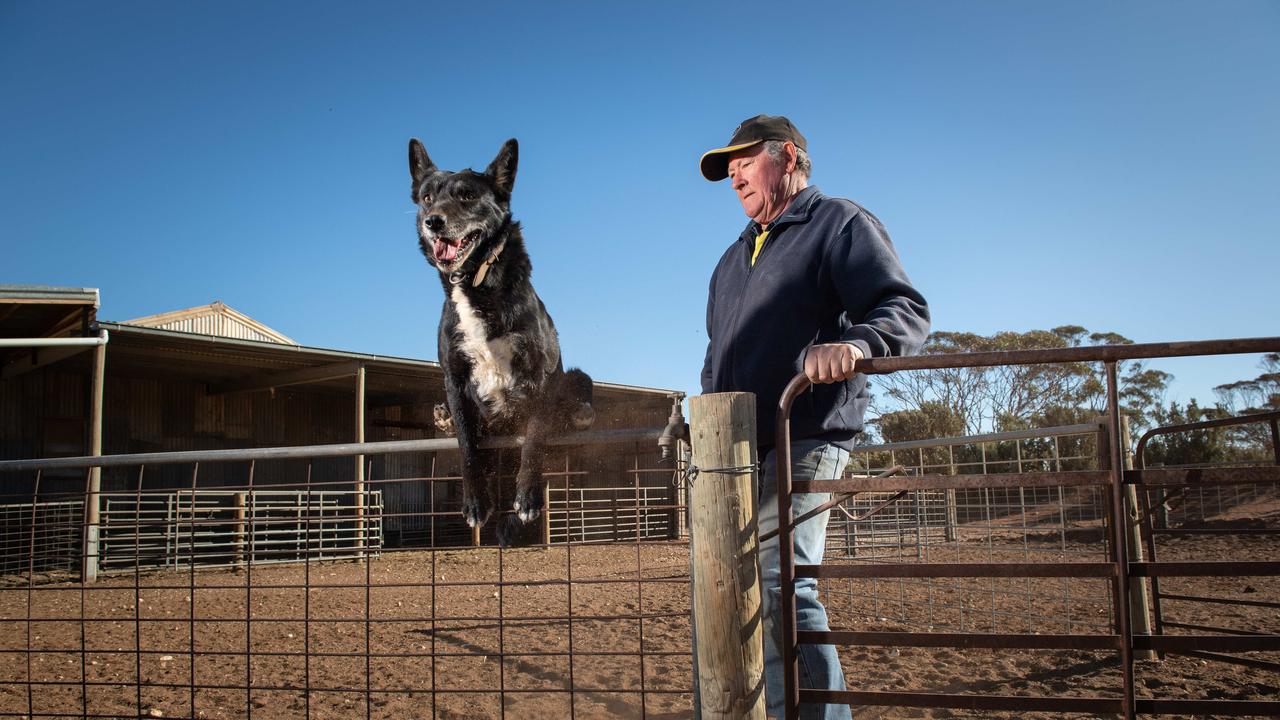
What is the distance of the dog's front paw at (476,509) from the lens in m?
3.31

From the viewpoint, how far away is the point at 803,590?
2234 mm

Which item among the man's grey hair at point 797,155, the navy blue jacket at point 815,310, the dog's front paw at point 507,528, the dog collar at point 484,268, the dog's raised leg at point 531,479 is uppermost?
the man's grey hair at point 797,155

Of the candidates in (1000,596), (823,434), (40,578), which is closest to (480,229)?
(823,434)

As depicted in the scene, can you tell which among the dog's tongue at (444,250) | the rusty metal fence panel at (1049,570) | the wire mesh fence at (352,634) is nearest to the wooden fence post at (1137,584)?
the wire mesh fence at (352,634)

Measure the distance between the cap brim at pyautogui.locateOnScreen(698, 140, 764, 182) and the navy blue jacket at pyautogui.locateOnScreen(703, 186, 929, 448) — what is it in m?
0.29

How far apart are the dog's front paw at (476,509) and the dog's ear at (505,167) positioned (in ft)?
4.50

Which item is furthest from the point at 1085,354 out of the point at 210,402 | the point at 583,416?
the point at 210,402

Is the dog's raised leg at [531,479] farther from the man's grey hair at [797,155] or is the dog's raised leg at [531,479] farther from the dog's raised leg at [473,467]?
the man's grey hair at [797,155]

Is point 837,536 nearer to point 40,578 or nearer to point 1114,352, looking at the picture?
point 1114,352

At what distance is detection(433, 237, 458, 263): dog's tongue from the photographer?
11.1ft

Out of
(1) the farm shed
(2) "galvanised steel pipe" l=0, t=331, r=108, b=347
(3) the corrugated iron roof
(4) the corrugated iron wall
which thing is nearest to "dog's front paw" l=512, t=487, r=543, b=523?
(1) the farm shed

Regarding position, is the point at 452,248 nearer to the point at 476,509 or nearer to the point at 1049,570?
the point at 476,509

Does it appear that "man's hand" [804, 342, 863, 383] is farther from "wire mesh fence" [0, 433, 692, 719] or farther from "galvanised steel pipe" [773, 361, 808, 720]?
"wire mesh fence" [0, 433, 692, 719]

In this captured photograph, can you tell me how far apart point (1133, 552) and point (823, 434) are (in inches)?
160
